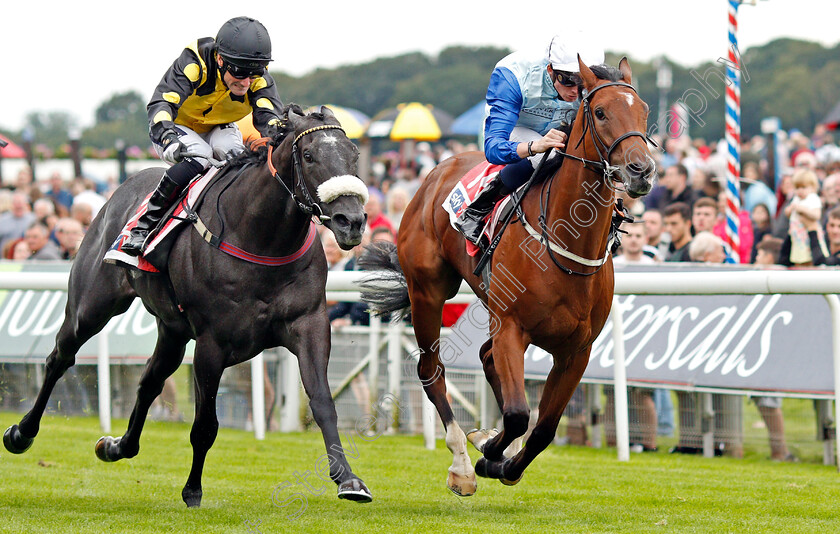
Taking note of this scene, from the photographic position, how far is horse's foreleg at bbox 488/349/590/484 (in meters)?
5.30


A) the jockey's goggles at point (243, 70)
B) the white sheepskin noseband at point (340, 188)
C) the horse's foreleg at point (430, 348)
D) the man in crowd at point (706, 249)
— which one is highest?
the jockey's goggles at point (243, 70)

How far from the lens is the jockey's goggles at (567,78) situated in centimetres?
529

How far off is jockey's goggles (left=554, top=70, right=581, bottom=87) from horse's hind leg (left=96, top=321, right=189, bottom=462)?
243 centimetres

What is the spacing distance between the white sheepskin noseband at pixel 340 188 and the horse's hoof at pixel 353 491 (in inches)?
46.2

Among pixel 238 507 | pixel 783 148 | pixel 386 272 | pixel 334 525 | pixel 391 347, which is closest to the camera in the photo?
pixel 334 525

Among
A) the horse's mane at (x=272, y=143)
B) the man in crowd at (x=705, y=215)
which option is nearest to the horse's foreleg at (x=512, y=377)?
the horse's mane at (x=272, y=143)

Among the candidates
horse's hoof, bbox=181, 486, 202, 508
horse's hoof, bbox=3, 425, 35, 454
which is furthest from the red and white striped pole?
horse's hoof, bbox=3, 425, 35, 454

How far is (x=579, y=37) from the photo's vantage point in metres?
5.30

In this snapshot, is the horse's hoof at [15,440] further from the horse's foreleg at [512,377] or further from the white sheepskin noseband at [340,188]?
the horse's foreleg at [512,377]

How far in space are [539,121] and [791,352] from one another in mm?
2455

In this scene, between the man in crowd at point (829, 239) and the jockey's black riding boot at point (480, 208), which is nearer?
the jockey's black riding boot at point (480, 208)

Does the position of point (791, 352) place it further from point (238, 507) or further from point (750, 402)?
point (238, 507)

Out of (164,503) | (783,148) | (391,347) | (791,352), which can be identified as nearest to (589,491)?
(791,352)

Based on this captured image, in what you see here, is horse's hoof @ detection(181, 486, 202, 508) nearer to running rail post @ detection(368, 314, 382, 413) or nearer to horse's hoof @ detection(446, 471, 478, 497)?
horse's hoof @ detection(446, 471, 478, 497)
